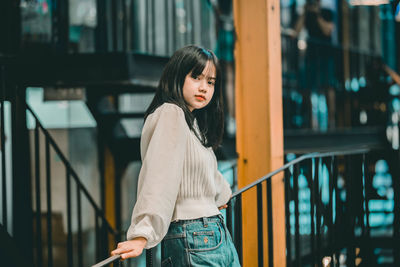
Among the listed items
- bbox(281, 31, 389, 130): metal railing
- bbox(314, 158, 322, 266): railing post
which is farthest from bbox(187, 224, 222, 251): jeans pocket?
bbox(281, 31, 389, 130): metal railing

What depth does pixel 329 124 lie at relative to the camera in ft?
37.0

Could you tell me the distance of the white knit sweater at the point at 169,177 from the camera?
1936 millimetres

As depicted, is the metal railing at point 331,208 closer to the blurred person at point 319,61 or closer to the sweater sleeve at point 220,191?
the sweater sleeve at point 220,191

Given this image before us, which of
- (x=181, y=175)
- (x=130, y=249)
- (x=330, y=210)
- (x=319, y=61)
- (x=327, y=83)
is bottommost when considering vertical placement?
(x=330, y=210)

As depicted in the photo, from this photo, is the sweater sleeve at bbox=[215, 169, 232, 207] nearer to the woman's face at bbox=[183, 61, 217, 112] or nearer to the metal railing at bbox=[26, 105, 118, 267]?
the woman's face at bbox=[183, 61, 217, 112]

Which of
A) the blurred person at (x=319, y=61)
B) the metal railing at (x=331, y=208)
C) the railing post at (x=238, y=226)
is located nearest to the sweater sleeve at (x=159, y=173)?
the railing post at (x=238, y=226)

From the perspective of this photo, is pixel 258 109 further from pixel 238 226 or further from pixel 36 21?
pixel 36 21

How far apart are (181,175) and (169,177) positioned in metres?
0.07

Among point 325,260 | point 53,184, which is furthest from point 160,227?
point 53,184

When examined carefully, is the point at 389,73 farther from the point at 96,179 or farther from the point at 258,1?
the point at 258,1

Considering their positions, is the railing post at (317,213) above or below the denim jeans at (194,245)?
below

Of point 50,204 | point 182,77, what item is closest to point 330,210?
point 50,204

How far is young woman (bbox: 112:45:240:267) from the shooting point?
1944mm

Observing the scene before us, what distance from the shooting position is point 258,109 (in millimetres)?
3930
